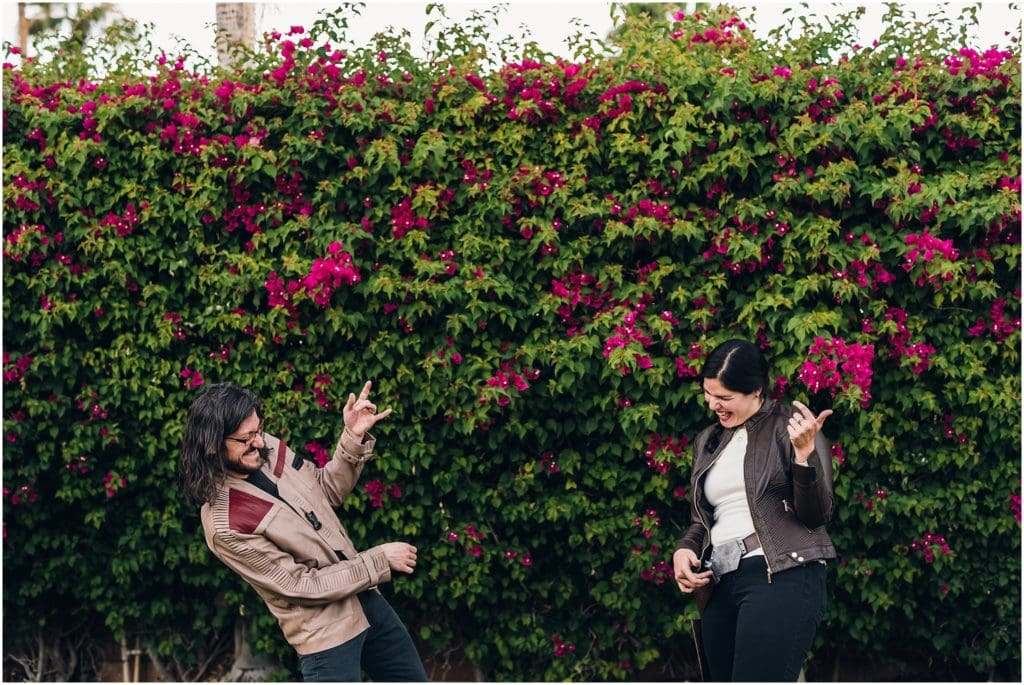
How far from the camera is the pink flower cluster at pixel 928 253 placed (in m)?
4.96

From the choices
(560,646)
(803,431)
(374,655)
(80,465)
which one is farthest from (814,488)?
(80,465)

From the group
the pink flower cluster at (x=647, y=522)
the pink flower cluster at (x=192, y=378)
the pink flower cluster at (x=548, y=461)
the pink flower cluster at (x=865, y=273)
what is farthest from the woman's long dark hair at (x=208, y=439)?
the pink flower cluster at (x=865, y=273)

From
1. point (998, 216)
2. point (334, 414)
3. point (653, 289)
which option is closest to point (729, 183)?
point (653, 289)

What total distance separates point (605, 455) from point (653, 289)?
31.5 inches

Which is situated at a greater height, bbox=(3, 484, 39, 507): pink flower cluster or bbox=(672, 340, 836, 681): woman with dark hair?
bbox=(672, 340, 836, 681): woman with dark hair

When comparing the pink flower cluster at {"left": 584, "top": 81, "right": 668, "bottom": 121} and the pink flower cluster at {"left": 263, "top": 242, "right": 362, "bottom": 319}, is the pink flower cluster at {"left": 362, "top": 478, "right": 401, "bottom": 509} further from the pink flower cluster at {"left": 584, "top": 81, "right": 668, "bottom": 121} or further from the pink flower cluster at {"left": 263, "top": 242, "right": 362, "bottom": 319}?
the pink flower cluster at {"left": 584, "top": 81, "right": 668, "bottom": 121}

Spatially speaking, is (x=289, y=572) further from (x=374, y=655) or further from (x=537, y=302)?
(x=537, y=302)

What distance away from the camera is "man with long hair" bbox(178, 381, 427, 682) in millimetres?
3496

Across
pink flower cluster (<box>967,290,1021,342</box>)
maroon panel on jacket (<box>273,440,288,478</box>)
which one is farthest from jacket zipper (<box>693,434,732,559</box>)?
pink flower cluster (<box>967,290,1021,342</box>)

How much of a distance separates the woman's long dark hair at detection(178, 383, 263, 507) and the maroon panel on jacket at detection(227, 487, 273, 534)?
65mm

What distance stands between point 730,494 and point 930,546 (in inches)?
75.4

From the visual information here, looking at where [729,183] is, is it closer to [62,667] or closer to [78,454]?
[78,454]

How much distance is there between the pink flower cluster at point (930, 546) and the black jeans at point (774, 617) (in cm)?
176

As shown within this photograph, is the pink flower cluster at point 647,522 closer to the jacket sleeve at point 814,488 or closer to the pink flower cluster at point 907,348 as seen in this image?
the pink flower cluster at point 907,348
